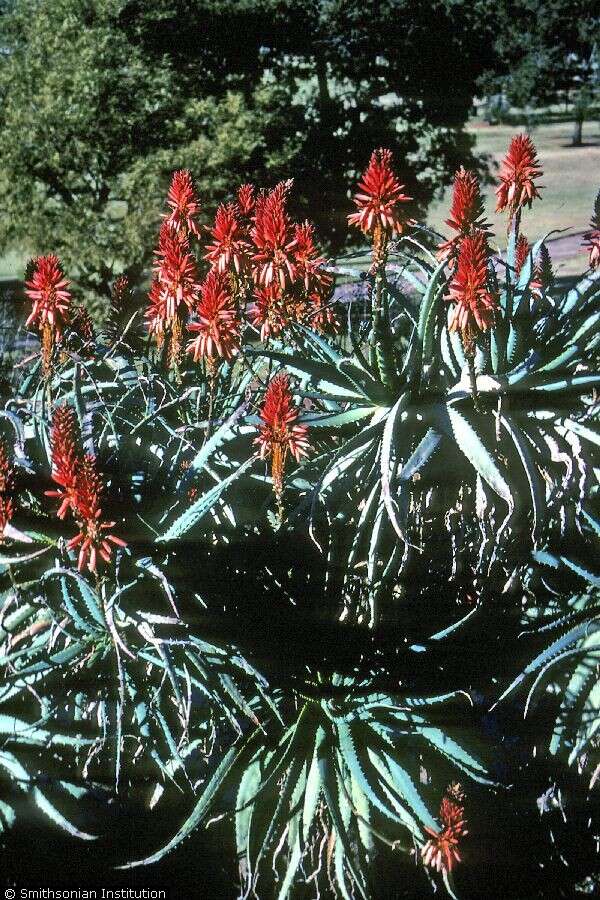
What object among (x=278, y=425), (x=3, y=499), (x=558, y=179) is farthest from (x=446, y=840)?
(x=558, y=179)

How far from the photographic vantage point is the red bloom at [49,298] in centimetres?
277

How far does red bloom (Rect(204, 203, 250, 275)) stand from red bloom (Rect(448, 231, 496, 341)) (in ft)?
2.63

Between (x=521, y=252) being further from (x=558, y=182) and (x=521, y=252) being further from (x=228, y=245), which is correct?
(x=558, y=182)

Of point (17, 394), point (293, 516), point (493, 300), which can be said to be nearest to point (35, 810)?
point (293, 516)

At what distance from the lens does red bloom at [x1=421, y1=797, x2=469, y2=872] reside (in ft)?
8.05

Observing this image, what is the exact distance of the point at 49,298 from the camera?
2.78 metres

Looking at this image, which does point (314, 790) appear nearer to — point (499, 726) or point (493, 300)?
point (499, 726)

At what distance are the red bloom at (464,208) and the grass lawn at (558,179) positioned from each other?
14.5 meters

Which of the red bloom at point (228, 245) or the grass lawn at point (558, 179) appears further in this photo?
the grass lawn at point (558, 179)

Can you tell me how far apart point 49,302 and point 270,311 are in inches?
28.4

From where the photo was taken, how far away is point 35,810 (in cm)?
265

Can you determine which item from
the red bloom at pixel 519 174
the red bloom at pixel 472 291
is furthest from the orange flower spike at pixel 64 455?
the red bloom at pixel 519 174

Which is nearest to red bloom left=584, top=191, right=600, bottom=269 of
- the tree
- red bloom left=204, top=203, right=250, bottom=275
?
red bloom left=204, top=203, right=250, bottom=275

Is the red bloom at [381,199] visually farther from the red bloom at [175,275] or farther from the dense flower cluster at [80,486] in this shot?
the dense flower cluster at [80,486]
